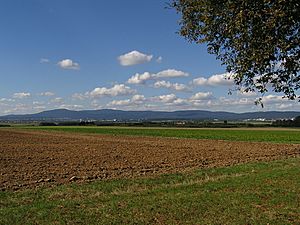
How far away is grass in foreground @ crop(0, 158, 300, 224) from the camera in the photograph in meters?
11.7

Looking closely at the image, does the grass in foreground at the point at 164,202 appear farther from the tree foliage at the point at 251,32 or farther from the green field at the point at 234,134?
the green field at the point at 234,134

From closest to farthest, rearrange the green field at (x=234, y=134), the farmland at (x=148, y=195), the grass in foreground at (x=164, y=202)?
the grass in foreground at (x=164, y=202) → the farmland at (x=148, y=195) → the green field at (x=234, y=134)

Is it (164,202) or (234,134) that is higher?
(164,202)

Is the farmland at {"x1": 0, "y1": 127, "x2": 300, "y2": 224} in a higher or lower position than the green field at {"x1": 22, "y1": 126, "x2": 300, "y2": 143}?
higher

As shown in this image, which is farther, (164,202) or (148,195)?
(148,195)

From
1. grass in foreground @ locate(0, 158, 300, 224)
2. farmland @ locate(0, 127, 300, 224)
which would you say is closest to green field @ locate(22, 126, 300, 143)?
farmland @ locate(0, 127, 300, 224)

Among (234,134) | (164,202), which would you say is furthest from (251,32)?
(234,134)

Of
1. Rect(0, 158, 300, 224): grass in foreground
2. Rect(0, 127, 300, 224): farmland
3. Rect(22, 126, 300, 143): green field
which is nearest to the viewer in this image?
Rect(0, 158, 300, 224): grass in foreground

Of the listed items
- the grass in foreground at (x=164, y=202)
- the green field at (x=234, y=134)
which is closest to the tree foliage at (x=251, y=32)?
the grass in foreground at (x=164, y=202)

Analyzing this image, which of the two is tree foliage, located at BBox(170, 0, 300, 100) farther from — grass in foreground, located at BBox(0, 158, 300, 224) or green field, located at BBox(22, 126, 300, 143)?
green field, located at BBox(22, 126, 300, 143)

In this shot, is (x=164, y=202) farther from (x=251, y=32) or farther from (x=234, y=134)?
(x=234, y=134)

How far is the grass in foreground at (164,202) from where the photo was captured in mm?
11724

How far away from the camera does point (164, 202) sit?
14.0 metres

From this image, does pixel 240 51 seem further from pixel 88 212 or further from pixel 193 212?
pixel 88 212
